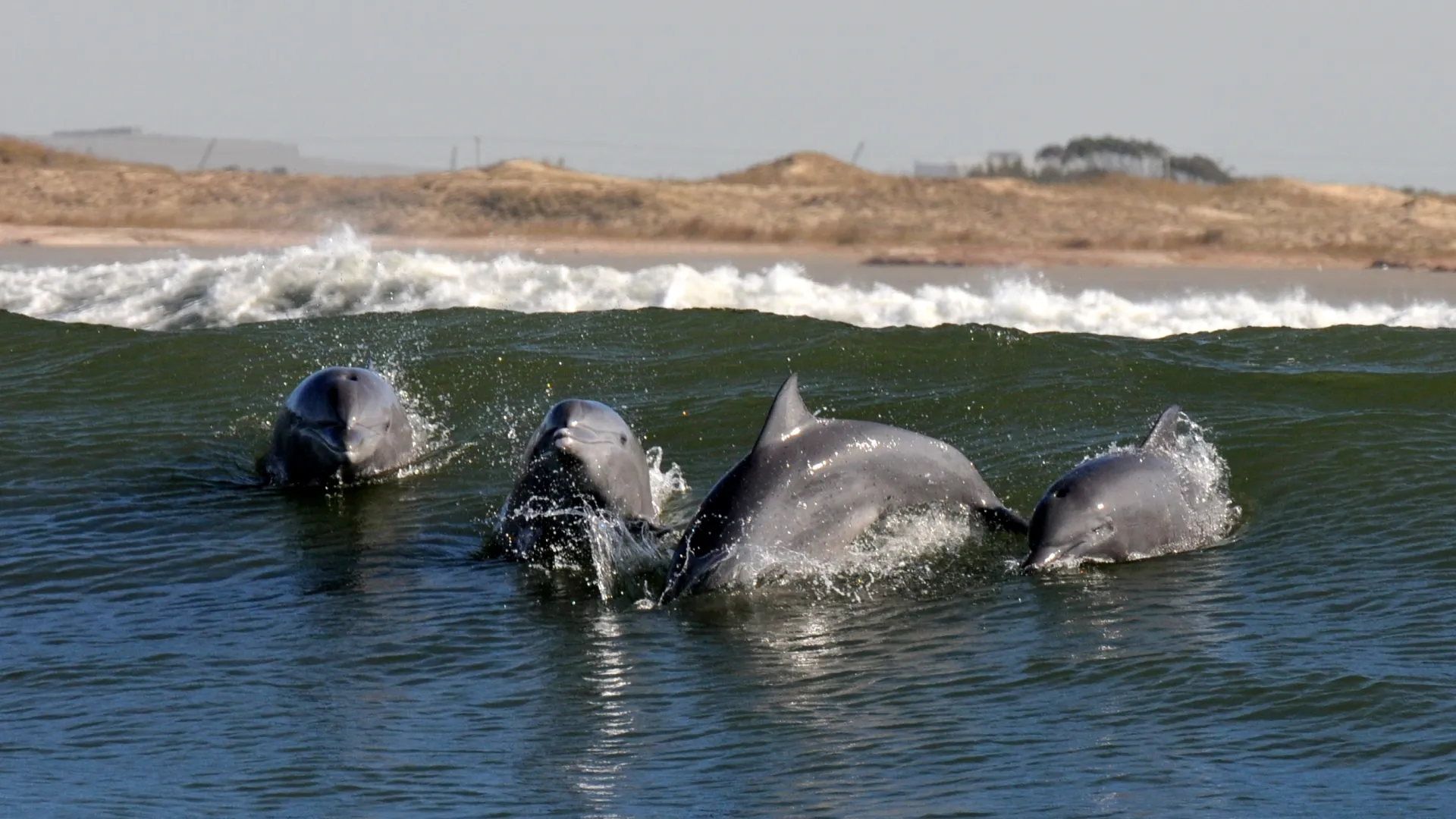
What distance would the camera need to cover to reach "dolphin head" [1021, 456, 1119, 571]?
13625mm

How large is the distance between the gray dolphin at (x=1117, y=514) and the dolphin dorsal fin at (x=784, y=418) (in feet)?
6.04

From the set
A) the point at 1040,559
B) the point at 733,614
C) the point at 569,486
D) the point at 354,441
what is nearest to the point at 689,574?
the point at 733,614

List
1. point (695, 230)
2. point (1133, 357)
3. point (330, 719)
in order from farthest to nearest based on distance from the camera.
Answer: point (695, 230) → point (1133, 357) → point (330, 719)

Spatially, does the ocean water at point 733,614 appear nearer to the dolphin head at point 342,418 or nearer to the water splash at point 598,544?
the water splash at point 598,544

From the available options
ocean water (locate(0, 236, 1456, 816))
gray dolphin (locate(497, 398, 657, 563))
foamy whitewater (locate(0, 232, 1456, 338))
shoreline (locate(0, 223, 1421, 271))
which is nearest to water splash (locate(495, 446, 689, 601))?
gray dolphin (locate(497, 398, 657, 563))

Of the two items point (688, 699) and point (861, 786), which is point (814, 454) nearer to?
point (688, 699)

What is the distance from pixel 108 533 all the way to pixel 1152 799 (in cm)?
1000

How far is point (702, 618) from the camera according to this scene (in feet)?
41.8

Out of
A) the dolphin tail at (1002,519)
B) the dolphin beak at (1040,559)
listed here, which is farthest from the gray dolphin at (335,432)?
the dolphin beak at (1040,559)

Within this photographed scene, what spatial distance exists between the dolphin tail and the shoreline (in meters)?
29.1

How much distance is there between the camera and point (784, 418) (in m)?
13.9

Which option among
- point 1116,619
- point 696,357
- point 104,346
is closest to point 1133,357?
point 696,357

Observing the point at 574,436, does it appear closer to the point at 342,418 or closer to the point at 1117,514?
the point at 342,418

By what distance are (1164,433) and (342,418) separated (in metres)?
7.26
